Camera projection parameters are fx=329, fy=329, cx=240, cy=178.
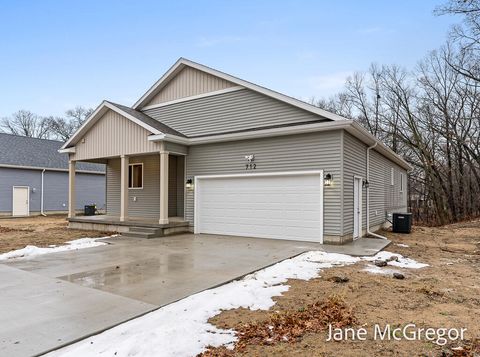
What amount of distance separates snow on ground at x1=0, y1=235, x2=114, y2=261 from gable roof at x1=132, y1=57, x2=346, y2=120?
641 centimetres

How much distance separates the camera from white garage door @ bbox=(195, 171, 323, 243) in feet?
31.5

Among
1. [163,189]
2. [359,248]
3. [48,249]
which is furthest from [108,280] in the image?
[359,248]

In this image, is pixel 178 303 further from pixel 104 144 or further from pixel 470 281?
pixel 104 144

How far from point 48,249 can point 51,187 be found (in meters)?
15.7

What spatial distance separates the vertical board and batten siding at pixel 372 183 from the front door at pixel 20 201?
1994cm

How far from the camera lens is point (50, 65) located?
18.2 meters

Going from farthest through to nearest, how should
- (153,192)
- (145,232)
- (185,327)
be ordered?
1. (153,192)
2. (145,232)
3. (185,327)

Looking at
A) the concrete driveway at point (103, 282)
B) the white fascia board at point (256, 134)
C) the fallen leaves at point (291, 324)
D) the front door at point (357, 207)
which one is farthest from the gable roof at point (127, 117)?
the fallen leaves at point (291, 324)

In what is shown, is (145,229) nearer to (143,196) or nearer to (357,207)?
(143,196)

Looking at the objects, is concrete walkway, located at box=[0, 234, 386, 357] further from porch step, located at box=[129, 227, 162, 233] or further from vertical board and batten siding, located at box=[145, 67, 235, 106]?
vertical board and batten siding, located at box=[145, 67, 235, 106]

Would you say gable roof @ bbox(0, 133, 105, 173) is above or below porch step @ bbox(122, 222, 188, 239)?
above

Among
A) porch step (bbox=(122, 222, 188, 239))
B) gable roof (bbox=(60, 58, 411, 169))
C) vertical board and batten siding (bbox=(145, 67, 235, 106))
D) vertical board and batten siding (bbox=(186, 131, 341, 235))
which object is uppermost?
vertical board and batten siding (bbox=(145, 67, 235, 106))

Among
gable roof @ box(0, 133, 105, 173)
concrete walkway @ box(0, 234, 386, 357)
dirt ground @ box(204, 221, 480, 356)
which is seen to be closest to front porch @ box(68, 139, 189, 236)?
concrete walkway @ box(0, 234, 386, 357)

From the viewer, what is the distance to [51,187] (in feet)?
72.8
